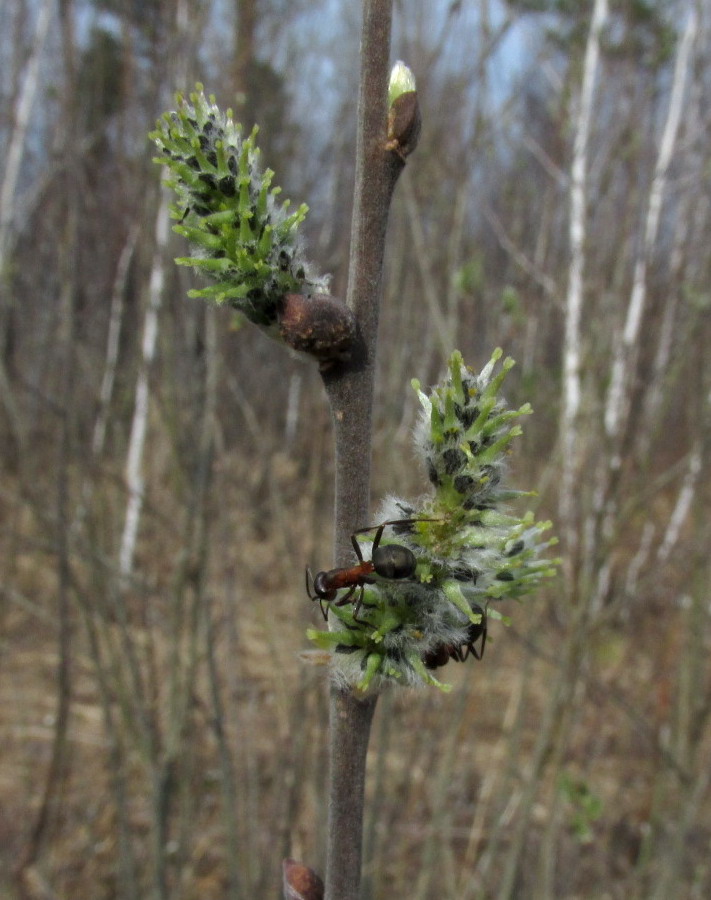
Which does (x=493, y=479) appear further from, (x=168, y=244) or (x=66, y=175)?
(x=168, y=244)

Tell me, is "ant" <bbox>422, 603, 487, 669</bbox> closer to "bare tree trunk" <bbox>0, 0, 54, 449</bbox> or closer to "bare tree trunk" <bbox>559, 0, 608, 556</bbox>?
"bare tree trunk" <bbox>559, 0, 608, 556</bbox>

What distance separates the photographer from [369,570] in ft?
2.81

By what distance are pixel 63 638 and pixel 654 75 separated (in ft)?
14.7

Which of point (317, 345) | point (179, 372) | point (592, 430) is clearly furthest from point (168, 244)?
point (317, 345)

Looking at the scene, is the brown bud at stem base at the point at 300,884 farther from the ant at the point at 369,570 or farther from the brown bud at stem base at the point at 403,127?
the brown bud at stem base at the point at 403,127

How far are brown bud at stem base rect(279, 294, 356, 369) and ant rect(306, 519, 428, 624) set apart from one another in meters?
0.19

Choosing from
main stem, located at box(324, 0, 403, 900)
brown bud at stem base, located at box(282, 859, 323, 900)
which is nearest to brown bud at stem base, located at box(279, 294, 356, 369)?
main stem, located at box(324, 0, 403, 900)

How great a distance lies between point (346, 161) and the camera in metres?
4.05

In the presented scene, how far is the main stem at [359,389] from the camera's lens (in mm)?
820

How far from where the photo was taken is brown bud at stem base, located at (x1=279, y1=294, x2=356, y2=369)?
0.81 m

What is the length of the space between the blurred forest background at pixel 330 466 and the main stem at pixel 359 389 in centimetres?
57

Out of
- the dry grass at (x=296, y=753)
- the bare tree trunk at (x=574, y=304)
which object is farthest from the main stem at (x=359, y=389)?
the bare tree trunk at (x=574, y=304)

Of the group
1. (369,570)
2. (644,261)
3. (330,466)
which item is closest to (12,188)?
(330,466)

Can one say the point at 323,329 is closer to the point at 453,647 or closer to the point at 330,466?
the point at 453,647
